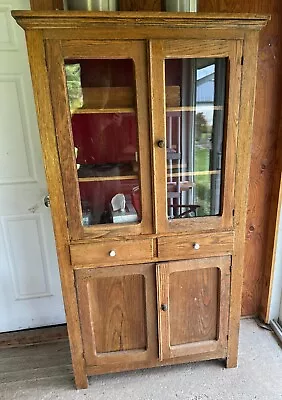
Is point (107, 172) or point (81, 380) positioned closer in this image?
point (107, 172)

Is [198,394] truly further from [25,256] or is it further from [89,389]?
[25,256]

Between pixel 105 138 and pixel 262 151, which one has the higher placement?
pixel 105 138

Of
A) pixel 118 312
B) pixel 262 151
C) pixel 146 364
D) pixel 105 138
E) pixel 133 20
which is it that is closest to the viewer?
pixel 133 20

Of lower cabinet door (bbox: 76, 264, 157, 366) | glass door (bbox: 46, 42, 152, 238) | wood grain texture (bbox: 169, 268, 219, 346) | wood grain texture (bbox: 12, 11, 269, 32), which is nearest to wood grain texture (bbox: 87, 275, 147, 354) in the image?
lower cabinet door (bbox: 76, 264, 157, 366)

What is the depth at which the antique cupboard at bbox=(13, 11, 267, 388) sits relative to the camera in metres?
1.16

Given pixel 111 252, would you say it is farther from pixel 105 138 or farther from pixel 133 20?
pixel 133 20

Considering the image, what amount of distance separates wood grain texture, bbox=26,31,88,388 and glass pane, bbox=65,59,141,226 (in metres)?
0.09

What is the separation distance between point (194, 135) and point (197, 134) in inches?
0.6

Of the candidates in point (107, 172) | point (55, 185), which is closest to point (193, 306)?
point (107, 172)

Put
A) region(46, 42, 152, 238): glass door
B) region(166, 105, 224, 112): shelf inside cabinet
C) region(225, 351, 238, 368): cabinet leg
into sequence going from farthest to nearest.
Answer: region(225, 351, 238, 368): cabinet leg < region(166, 105, 224, 112): shelf inside cabinet < region(46, 42, 152, 238): glass door

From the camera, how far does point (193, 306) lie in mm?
1543

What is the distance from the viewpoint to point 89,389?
1.61 metres

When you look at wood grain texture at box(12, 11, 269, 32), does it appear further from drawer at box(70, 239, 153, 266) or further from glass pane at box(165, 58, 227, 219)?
drawer at box(70, 239, 153, 266)

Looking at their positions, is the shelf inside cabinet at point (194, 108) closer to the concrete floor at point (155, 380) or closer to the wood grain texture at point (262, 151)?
the wood grain texture at point (262, 151)
